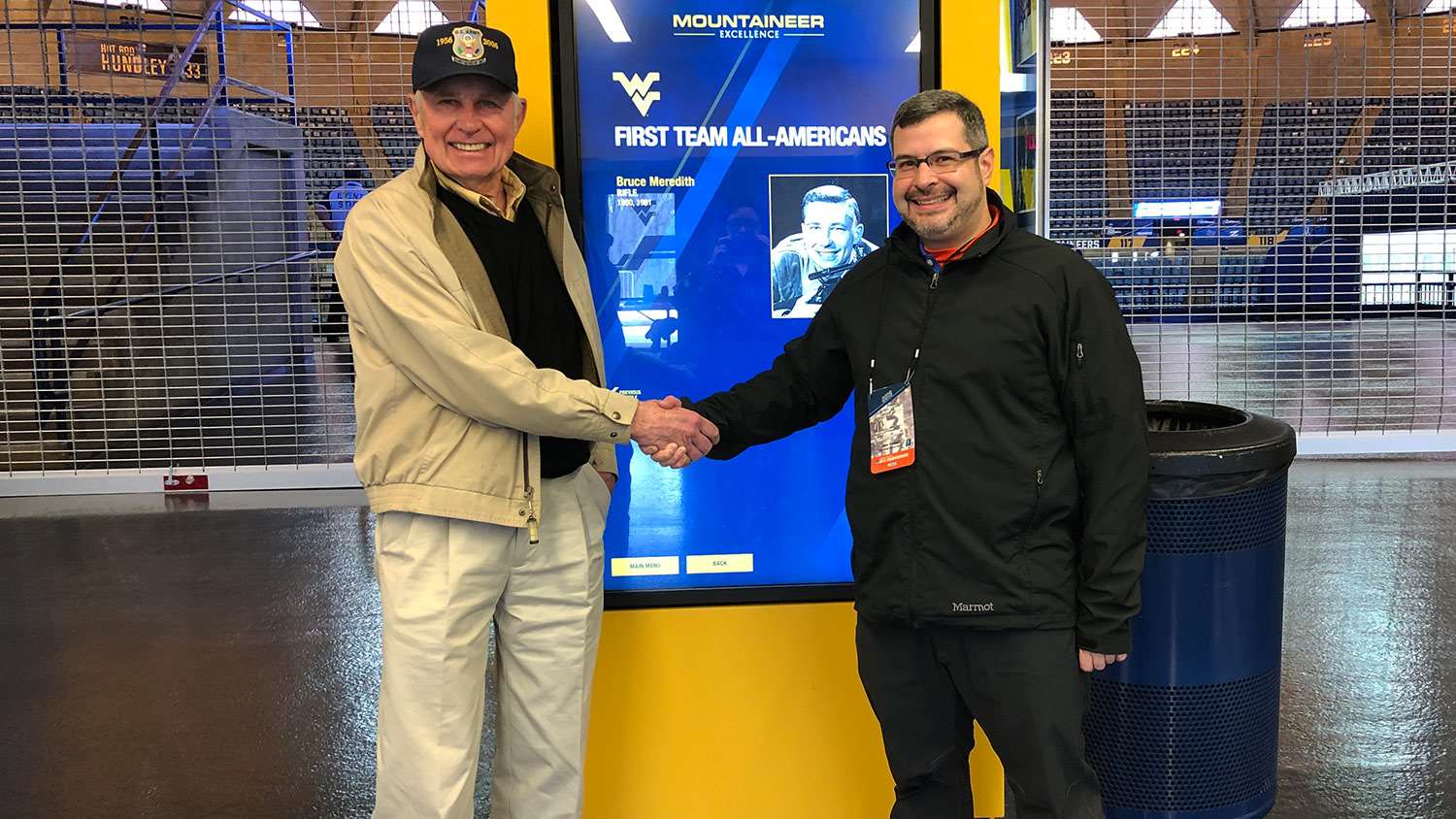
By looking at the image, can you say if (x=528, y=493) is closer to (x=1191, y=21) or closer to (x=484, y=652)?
(x=484, y=652)

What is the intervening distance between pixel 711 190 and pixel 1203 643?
1.41 meters

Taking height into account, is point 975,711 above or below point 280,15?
below

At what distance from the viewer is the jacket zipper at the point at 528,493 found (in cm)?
205

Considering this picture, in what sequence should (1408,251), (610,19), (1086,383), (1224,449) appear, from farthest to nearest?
(1408,251)
(610,19)
(1224,449)
(1086,383)

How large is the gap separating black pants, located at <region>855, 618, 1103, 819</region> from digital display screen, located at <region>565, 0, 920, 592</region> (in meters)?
0.68

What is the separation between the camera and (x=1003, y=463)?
1.93 metres

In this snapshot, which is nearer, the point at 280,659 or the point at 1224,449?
the point at 1224,449

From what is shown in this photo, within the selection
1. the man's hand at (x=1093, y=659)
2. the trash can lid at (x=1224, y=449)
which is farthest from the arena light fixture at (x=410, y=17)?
the man's hand at (x=1093, y=659)

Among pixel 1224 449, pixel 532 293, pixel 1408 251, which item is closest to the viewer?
pixel 532 293

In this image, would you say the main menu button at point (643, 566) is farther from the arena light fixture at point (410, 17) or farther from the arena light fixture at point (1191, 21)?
the arena light fixture at point (1191, 21)

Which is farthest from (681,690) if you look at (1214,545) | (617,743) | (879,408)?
(1214,545)

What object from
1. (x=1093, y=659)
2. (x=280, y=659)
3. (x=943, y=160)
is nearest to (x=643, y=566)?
(x=1093, y=659)

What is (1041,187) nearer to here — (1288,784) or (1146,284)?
(1288,784)

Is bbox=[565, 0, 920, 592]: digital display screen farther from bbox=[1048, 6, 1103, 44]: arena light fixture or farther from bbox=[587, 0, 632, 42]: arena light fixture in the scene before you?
bbox=[1048, 6, 1103, 44]: arena light fixture
